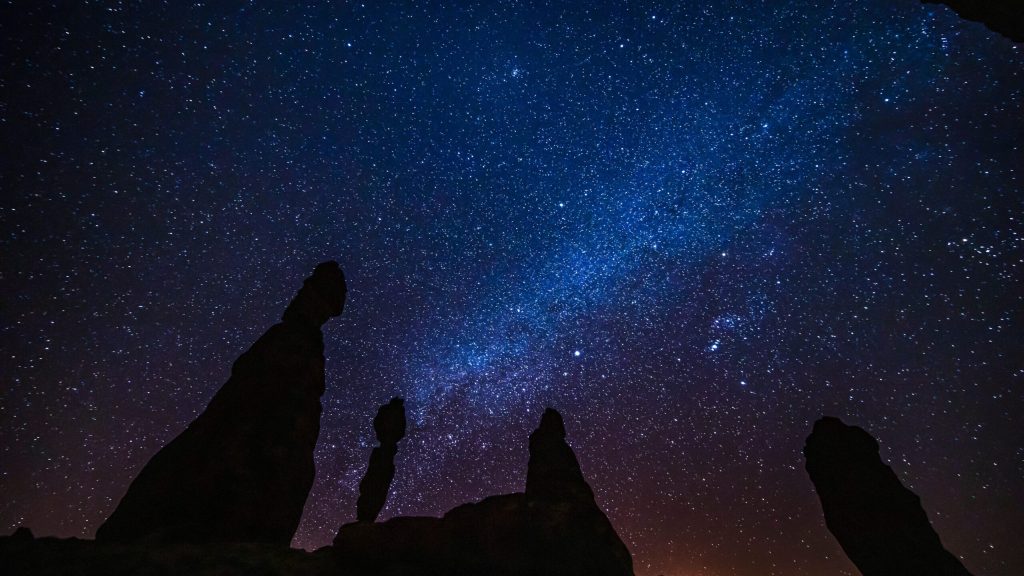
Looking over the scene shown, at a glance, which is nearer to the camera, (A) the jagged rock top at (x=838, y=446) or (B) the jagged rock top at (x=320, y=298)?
(A) the jagged rock top at (x=838, y=446)

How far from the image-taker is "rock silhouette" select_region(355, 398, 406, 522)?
1115 inches

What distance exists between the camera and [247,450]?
59.5 ft

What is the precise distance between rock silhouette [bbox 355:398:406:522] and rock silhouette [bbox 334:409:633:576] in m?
15.6

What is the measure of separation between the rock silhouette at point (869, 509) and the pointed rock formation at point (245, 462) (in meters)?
27.2

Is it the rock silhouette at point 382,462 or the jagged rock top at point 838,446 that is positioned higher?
the rock silhouette at point 382,462

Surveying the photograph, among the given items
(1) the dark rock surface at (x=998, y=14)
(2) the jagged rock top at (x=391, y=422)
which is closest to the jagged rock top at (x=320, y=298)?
(2) the jagged rock top at (x=391, y=422)

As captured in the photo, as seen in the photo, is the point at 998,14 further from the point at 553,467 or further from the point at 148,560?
the point at 148,560

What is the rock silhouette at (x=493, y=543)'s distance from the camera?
13648 mm

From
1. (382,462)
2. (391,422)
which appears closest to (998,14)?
(391,422)

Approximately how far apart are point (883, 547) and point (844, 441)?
5107 millimetres

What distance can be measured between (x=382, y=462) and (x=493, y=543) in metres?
18.7

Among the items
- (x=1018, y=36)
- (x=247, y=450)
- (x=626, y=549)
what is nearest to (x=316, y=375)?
(x=247, y=450)

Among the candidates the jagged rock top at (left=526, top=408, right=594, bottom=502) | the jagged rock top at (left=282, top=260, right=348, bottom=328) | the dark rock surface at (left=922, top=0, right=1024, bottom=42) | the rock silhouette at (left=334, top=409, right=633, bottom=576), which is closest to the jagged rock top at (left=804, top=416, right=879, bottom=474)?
the jagged rock top at (left=526, top=408, right=594, bottom=502)

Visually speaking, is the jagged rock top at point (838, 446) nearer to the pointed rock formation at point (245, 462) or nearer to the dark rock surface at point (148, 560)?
the dark rock surface at point (148, 560)
